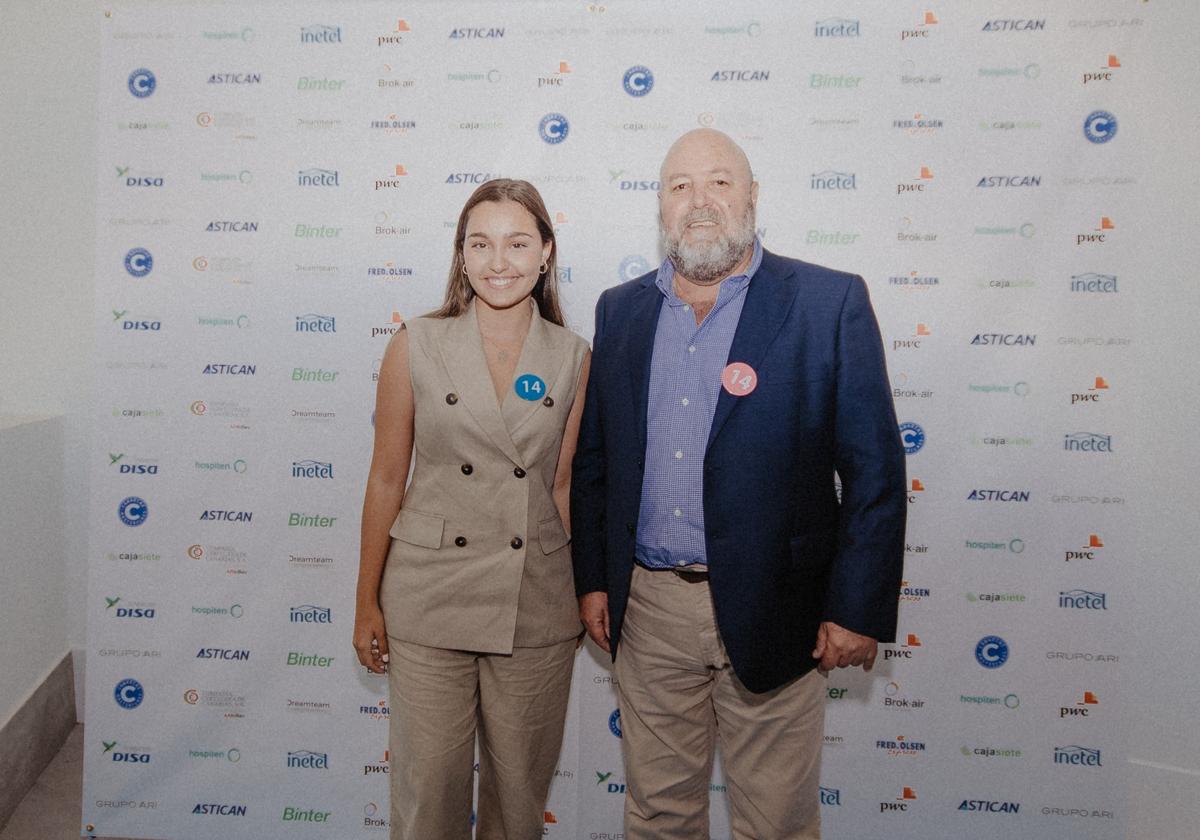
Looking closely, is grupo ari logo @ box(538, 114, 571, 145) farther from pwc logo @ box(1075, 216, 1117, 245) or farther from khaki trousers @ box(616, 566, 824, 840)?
pwc logo @ box(1075, 216, 1117, 245)

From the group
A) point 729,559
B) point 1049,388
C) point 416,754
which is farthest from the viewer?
point 1049,388

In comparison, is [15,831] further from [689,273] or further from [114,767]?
[689,273]

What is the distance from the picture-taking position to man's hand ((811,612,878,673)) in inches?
62.1

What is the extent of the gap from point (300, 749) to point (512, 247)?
2.00 meters

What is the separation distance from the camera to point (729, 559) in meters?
1.58

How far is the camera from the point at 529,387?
5.66 feet

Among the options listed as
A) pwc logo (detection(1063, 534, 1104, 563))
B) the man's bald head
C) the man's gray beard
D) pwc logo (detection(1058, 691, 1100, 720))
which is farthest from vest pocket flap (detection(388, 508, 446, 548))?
pwc logo (detection(1058, 691, 1100, 720))

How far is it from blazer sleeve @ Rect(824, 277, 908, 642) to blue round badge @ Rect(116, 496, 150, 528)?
235 cm

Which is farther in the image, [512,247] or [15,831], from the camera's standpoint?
[15,831]

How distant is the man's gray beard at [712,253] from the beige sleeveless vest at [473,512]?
43 centimetres

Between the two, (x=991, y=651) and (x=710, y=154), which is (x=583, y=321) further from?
(x=991, y=651)

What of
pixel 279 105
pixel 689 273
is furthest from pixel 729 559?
pixel 279 105

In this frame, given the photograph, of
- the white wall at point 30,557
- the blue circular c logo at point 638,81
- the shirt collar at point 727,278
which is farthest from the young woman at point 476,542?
the white wall at point 30,557

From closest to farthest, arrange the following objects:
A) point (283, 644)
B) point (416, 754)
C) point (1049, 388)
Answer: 1. point (416, 754)
2. point (1049, 388)
3. point (283, 644)
